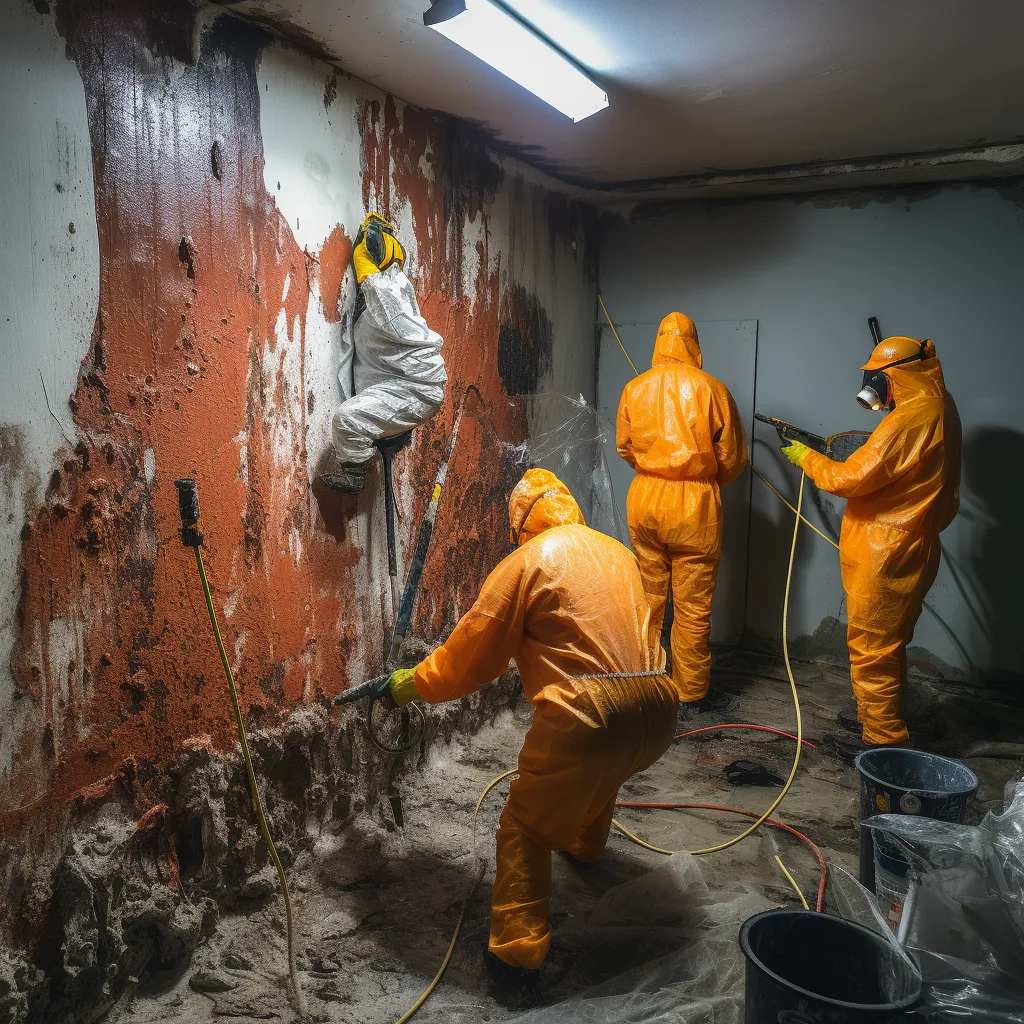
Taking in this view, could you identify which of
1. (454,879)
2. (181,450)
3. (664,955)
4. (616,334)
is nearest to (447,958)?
(454,879)

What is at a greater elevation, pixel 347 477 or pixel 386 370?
pixel 386 370

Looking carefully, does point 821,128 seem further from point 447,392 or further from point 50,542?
point 50,542

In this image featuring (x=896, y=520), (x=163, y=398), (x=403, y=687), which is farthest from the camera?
(x=896, y=520)

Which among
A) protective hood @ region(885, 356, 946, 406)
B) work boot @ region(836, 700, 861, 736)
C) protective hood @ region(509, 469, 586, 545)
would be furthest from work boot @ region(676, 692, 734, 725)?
protective hood @ region(509, 469, 586, 545)

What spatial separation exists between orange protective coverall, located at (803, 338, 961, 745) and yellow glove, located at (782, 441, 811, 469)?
0.74 feet

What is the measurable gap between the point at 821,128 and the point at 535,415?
64.8 inches

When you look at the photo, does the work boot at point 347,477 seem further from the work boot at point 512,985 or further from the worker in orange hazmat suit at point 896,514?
the worker in orange hazmat suit at point 896,514

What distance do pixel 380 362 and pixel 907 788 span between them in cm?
193

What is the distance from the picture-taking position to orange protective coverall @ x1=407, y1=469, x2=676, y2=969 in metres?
1.94

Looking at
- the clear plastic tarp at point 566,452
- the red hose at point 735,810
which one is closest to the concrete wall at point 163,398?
the clear plastic tarp at point 566,452

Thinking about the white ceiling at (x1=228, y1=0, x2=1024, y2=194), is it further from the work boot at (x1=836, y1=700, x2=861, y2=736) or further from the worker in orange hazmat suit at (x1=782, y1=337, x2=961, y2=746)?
the work boot at (x1=836, y1=700, x2=861, y2=736)

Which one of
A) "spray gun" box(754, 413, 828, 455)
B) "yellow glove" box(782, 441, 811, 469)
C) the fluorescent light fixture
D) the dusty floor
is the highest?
the fluorescent light fixture

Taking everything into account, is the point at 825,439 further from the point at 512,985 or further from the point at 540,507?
the point at 512,985

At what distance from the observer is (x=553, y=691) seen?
1.96 meters
